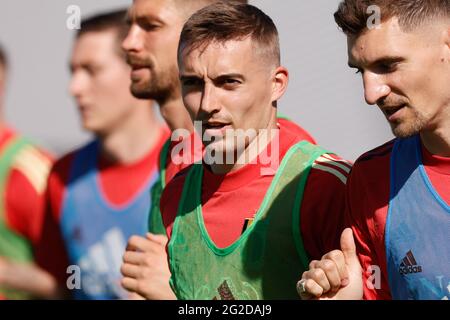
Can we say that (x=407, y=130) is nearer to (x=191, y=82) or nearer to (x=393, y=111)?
(x=393, y=111)

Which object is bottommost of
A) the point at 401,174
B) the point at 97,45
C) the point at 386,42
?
the point at 401,174

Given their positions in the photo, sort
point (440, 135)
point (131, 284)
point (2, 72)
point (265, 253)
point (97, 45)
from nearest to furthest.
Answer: point (440, 135), point (265, 253), point (131, 284), point (97, 45), point (2, 72)

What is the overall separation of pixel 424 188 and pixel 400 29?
0.55m

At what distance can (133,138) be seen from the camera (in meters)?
7.27

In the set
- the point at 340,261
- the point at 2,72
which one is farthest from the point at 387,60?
the point at 2,72

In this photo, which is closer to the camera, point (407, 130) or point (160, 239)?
point (407, 130)

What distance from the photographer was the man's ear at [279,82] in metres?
4.53

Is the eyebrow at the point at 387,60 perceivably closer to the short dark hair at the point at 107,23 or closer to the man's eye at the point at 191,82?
the man's eye at the point at 191,82

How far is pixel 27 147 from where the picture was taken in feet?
24.6

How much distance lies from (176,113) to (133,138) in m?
1.83

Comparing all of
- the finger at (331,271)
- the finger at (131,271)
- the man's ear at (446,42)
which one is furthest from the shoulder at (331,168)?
the finger at (131,271)
